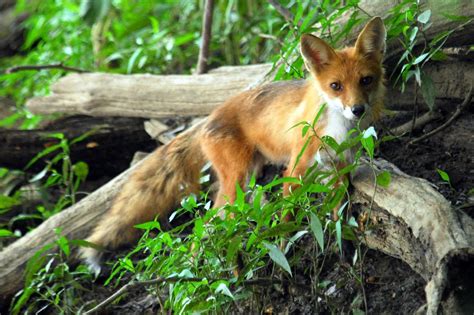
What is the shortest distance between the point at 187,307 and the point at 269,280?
19.8 inches

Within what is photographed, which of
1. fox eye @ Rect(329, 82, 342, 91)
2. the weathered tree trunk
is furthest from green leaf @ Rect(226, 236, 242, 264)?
the weathered tree trunk

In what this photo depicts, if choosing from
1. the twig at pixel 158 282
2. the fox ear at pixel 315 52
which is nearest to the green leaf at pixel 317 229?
the twig at pixel 158 282

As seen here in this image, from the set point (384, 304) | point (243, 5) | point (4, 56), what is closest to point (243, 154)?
point (384, 304)

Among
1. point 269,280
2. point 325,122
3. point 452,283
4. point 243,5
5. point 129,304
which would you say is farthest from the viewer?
point 243,5

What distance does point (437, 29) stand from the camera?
481 centimetres

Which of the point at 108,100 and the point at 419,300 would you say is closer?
the point at 419,300

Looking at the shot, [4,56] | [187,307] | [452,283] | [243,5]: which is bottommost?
[4,56]

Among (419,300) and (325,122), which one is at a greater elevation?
(325,122)

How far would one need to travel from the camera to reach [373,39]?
4.36m

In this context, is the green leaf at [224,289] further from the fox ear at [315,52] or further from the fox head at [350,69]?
the fox ear at [315,52]

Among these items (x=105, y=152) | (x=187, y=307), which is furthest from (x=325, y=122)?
(x=105, y=152)

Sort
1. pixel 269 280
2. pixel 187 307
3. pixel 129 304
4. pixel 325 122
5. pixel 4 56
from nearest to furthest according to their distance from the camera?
pixel 187 307
pixel 269 280
pixel 325 122
pixel 129 304
pixel 4 56

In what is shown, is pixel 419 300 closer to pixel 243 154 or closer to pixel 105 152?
pixel 243 154

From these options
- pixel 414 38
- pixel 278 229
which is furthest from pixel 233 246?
pixel 414 38
